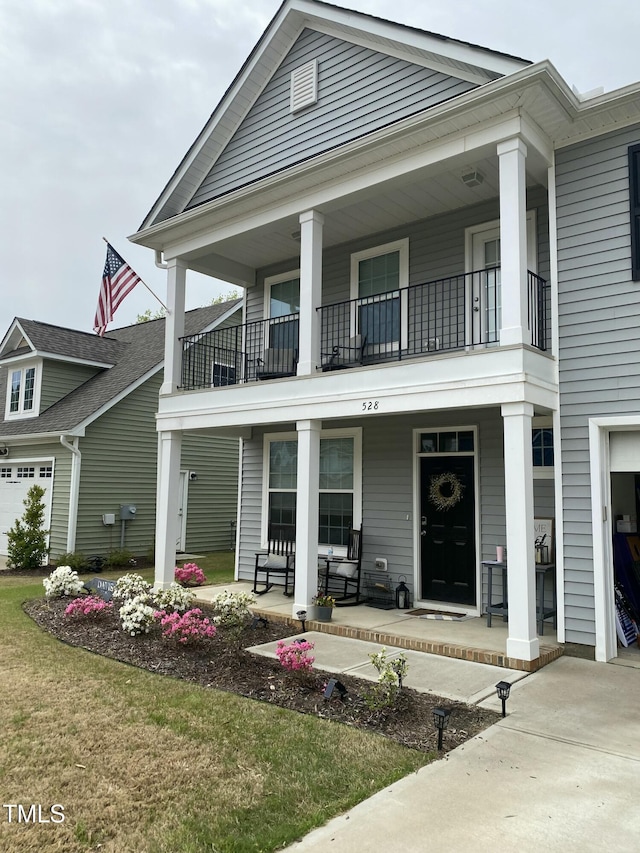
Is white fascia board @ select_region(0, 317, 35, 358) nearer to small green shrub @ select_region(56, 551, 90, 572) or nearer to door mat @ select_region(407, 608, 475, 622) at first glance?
small green shrub @ select_region(56, 551, 90, 572)

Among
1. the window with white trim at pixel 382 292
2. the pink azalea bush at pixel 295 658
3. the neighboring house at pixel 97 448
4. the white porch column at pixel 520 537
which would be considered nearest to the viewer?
the pink azalea bush at pixel 295 658

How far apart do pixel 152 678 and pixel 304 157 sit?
6.60 meters

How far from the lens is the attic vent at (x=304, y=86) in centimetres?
835

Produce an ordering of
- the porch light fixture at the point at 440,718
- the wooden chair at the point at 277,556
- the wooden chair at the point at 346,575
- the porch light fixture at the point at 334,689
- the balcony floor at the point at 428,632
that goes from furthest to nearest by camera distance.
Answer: the wooden chair at the point at 277,556, the wooden chair at the point at 346,575, the balcony floor at the point at 428,632, the porch light fixture at the point at 334,689, the porch light fixture at the point at 440,718

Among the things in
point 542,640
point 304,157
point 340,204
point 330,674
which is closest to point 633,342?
point 542,640

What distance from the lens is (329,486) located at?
9391 mm

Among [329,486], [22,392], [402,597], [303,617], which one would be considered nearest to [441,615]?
[402,597]

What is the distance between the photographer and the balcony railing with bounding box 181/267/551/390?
7.14 m

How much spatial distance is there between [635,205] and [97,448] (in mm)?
11221

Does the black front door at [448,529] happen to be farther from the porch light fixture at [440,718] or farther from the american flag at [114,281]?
the american flag at [114,281]

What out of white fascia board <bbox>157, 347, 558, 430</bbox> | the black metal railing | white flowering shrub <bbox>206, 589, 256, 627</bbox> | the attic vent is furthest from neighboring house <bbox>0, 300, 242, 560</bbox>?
white flowering shrub <bbox>206, 589, 256, 627</bbox>

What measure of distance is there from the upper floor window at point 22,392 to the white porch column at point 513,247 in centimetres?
1245

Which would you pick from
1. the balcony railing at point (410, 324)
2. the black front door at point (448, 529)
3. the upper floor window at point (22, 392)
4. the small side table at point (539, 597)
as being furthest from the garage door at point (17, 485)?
the small side table at point (539, 597)

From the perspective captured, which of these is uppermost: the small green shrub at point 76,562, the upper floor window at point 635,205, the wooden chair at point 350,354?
the upper floor window at point 635,205
